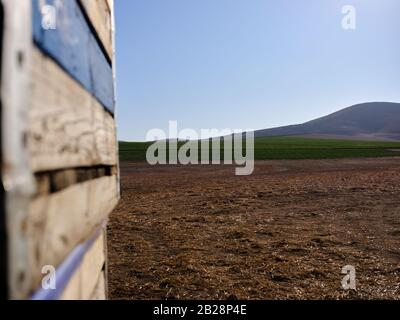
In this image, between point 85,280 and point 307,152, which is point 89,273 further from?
point 307,152

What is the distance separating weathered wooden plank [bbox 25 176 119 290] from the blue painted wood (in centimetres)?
35

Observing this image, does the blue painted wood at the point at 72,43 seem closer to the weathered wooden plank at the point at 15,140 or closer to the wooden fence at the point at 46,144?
the wooden fence at the point at 46,144

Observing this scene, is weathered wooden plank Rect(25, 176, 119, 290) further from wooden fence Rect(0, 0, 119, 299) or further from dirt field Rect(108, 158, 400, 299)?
dirt field Rect(108, 158, 400, 299)

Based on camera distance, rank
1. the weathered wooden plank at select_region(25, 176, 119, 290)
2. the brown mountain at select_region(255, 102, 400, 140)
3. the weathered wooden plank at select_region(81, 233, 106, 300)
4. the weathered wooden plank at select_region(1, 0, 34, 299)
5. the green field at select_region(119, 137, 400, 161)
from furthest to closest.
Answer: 1. the brown mountain at select_region(255, 102, 400, 140)
2. the green field at select_region(119, 137, 400, 161)
3. the weathered wooden plank at select_region(81, 233, 106, 300)
4. the weathered wooden plank at select_region(25, 176, 119, 290)
5. the weathered wooden plank at select_region(1, 0, 34, 299)

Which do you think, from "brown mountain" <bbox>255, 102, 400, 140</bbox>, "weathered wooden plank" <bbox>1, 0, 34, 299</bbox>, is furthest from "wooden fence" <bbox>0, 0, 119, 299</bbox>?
"brown mountain" <bbox>255, 102, 400, 140</bbox>

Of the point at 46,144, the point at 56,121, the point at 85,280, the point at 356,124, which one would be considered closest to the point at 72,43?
the point at 56,121

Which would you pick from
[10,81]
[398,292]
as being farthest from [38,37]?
[398,292]

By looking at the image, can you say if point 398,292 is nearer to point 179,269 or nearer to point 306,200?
point 179,269

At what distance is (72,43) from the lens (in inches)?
45.1

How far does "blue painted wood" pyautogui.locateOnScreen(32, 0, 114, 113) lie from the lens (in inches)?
34.3

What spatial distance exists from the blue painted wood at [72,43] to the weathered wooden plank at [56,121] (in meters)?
0.03

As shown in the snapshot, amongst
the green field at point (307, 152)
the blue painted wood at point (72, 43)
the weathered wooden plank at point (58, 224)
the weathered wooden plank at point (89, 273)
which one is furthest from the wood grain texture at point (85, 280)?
the green field at point (307, 152)

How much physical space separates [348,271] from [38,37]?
571cm

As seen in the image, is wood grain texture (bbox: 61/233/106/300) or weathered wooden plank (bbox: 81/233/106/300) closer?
wood grain texture (bbox: 61/233/106/300)
